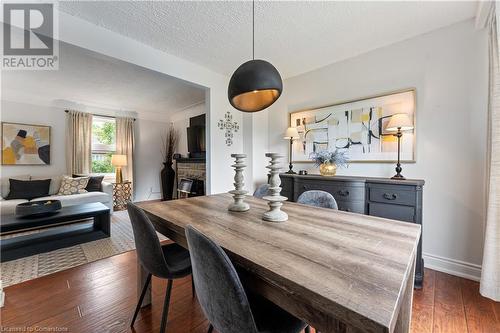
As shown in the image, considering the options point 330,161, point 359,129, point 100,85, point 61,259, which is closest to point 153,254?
point 61,259

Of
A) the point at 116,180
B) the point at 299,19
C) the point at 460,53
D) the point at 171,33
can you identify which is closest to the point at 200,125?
the point at 116,180

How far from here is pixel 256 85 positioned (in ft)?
3.92

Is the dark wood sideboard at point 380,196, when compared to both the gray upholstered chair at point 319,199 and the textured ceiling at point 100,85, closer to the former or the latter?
the gray upholstered chair at point 319,199

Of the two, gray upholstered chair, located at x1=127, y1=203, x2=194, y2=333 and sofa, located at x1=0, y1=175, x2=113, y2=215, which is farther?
sofa, located at x1=0, y1=175, x2=113, y2=215

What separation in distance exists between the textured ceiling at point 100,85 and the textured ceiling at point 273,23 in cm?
41

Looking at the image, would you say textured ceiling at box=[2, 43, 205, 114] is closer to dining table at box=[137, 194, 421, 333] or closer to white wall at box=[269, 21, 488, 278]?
dining table at box=[137, 194, 421, 333]

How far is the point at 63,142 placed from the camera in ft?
14.5

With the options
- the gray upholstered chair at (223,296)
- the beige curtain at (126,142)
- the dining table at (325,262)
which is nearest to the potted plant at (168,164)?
the beige curtain at (126,142)

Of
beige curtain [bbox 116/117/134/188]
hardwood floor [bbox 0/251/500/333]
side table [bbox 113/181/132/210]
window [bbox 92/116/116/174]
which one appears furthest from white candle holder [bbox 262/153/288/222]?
window [bbox 92/116/116/174]

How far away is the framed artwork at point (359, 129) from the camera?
2.33 meters

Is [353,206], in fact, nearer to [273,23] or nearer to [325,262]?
[325,262]

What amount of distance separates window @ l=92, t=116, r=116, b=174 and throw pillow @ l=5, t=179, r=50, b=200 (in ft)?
3.78

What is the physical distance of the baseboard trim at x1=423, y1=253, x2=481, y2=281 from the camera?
196 cm

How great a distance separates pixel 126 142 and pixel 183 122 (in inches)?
58.1
